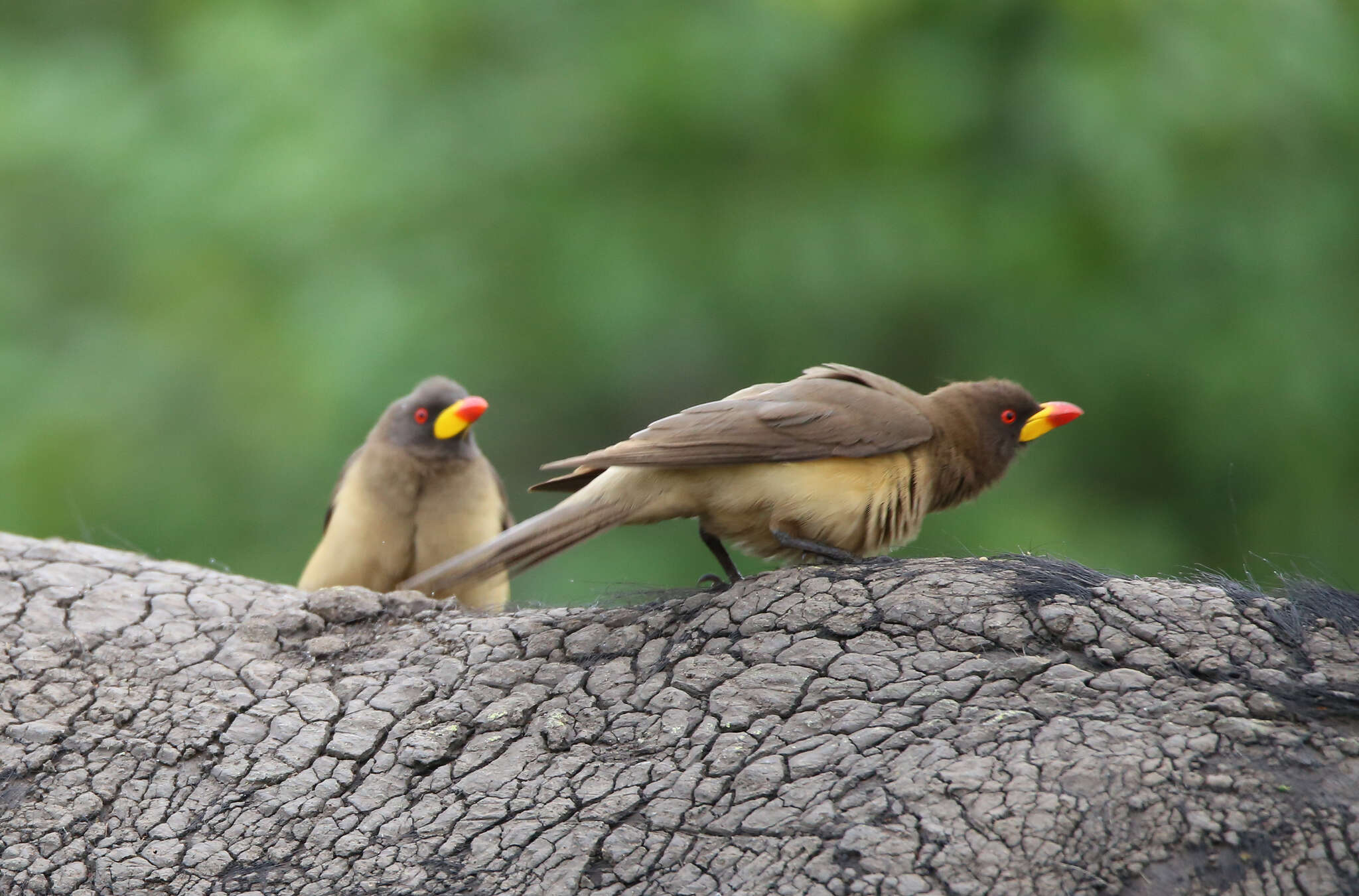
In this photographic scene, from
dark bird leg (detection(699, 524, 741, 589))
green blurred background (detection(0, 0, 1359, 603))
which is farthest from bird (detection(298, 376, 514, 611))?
Answer: green blurred background (detection(0, 0, 1359, 603))

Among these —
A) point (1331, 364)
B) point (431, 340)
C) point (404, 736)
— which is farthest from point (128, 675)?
point (1331, 364)

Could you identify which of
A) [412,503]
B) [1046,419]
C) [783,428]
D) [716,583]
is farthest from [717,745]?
[412,503]

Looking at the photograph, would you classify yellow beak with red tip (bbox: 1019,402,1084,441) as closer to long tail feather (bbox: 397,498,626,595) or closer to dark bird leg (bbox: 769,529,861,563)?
dark bird leg (bbox: 769,529,861,563)

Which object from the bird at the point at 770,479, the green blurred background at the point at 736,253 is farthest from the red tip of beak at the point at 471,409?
the green blurred background at the point at 736,253

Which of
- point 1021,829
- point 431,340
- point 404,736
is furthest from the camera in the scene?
point 431,340

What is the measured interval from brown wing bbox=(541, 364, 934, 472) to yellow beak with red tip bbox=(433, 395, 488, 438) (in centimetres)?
170

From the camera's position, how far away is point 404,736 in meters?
3.59

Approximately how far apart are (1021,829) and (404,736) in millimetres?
1544

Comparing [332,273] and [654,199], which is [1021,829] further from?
[332,273]

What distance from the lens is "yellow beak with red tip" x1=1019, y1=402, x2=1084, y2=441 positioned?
4.61 meters

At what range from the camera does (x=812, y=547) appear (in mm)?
4059

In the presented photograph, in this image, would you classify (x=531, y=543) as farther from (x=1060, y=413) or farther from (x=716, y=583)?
(x=1060, y=413)

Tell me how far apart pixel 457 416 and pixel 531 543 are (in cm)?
221

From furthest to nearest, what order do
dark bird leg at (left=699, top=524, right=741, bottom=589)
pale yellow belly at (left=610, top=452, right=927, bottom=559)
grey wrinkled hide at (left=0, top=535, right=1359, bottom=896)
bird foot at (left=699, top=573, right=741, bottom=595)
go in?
1. dark bird leg at (left=699, top=524, right=741, bottom=589)
2. pale yellow belly at (left=610, top=452, right=927, bottom=559)
3. bird foot at (left=699, top=573, right=741, bottom=595)
4. grey wrinkled hide at (left=0, top=535, right=1359, bottom=896)
